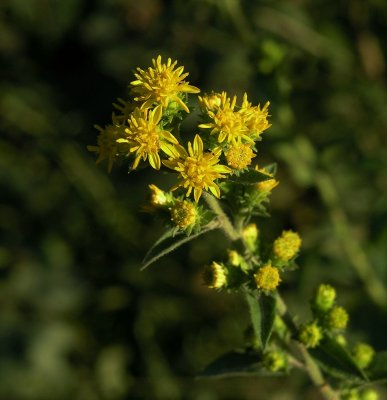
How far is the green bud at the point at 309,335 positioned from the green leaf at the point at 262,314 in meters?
0.38

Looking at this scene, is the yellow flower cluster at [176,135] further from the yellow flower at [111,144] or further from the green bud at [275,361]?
the green bud at [275,361]

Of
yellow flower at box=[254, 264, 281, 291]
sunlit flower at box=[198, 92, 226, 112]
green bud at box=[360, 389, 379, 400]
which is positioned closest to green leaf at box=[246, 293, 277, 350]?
yellow flower at box=[254, 264, 281, 291]

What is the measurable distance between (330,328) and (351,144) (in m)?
2.32

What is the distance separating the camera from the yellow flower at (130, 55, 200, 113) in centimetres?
317

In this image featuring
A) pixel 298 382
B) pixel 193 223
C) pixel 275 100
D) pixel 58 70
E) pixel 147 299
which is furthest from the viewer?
pixel 58 70

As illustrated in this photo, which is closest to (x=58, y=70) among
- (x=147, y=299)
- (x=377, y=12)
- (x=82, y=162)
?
(x=82, y=162)

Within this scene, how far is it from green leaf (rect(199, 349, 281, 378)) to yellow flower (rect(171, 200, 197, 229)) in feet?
3.43

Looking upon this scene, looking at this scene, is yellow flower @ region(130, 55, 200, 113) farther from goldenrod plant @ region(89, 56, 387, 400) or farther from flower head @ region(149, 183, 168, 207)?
flower head @ region(149, 183, 168, 207)

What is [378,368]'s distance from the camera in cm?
370

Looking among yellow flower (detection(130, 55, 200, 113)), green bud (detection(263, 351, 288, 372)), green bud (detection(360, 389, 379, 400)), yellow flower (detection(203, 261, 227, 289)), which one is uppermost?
yellow flower (detection(130, 55, 200, 113))

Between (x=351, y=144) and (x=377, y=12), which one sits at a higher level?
(x=377, y=12)

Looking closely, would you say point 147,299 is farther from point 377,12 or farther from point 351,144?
point 377,12

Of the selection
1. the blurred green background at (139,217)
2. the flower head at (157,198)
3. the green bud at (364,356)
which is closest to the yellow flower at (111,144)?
the flower head at (157,198)

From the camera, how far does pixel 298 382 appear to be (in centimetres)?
599
